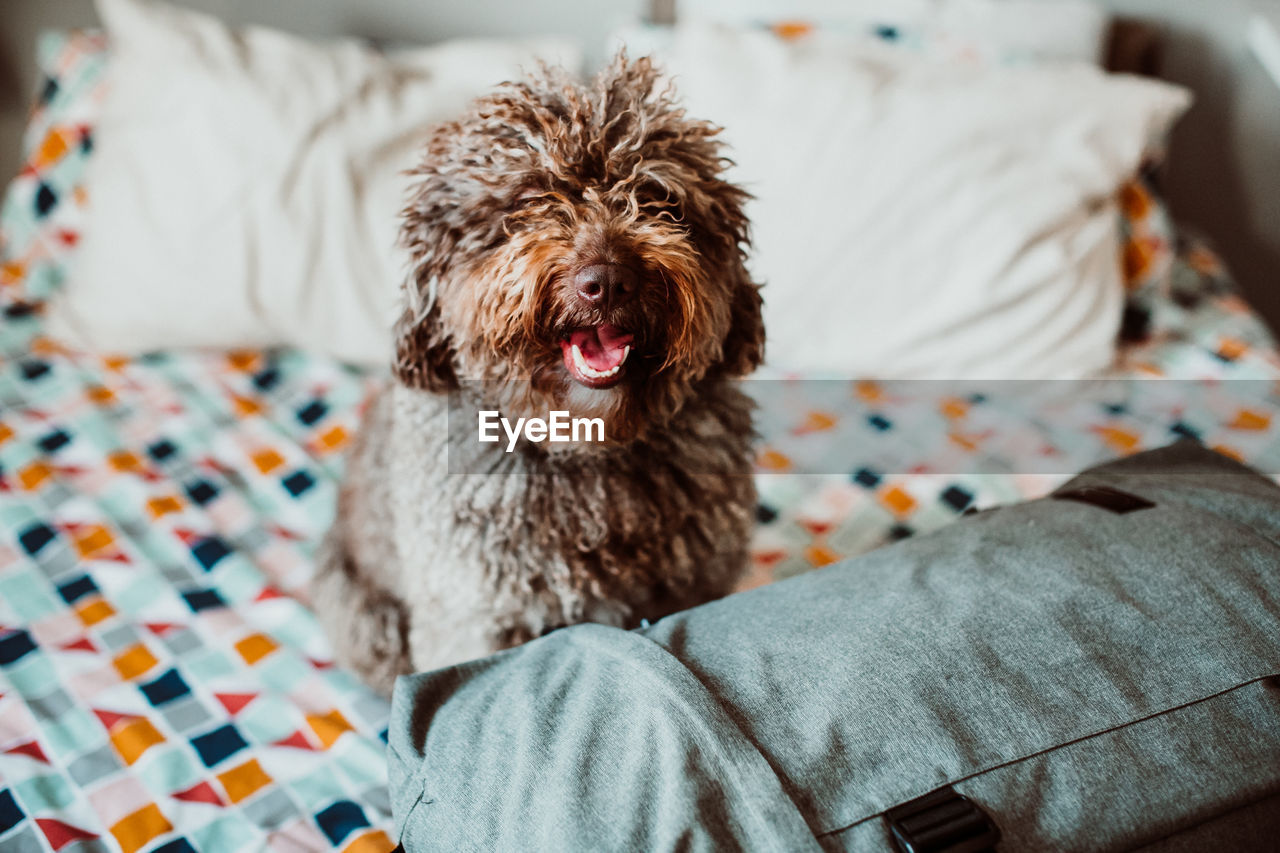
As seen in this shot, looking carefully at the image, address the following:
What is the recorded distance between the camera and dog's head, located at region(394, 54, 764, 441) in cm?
102

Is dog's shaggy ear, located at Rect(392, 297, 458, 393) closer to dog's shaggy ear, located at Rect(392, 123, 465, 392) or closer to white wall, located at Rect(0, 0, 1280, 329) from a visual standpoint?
dog's shaggy ear, located at Rect(392, 123, 465, 392)

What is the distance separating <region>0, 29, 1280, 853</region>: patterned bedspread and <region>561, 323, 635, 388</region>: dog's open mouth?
59 cm

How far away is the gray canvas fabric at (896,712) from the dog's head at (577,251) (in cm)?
33

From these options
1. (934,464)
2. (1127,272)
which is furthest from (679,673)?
(1127,272)

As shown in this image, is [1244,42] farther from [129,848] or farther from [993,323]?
[129,848]

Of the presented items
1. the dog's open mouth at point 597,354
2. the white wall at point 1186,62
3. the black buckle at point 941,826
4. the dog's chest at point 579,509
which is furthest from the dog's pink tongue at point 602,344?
the white wall at point 1186,62

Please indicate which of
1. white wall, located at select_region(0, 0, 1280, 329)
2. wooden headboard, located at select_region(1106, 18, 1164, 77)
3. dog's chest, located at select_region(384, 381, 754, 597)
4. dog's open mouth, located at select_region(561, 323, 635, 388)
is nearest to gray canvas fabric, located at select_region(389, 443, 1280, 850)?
dog's chest, located at select_region(384, 381, 754, 597)

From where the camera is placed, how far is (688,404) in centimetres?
124

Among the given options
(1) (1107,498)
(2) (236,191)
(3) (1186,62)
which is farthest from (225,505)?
(3) (1186,62)

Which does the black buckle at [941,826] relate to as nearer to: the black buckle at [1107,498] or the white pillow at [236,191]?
the black buckle at [1107,498]

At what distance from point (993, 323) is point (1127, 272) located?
429 millimetres

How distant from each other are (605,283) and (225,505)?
3.50 feet

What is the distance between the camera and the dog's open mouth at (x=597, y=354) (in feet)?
3.47

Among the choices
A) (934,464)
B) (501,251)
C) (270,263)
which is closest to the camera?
(501,251)
